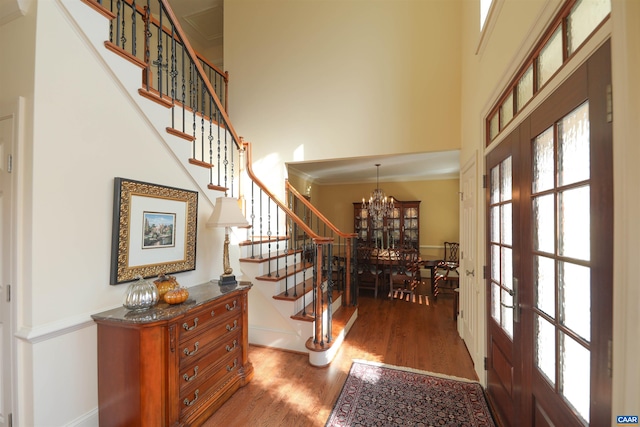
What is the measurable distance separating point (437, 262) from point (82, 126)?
5395mm

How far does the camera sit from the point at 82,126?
1.64 metres

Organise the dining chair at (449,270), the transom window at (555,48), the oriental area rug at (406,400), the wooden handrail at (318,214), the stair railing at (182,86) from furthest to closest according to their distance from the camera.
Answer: the dining chair at (449,270) → the wooden handrail at (318,214) → the stair railing at (182,86) → the oriental area rug at (406,400) → the transom window at (555,48)

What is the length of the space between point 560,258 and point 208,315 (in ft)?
7.05

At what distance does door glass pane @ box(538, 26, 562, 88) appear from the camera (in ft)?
4.01

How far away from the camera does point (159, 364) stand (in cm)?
159

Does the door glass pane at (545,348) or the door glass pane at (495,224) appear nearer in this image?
the door glass pane at (545,348)

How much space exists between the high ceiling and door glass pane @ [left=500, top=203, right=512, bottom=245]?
219 cm

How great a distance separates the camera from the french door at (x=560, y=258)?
896 millimetres

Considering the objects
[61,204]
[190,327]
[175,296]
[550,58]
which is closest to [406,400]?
[190,327]

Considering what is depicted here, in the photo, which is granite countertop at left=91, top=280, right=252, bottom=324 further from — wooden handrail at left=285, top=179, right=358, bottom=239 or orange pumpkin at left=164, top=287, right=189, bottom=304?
wooden handrail at left=285, top=179, right=358, bottom=239

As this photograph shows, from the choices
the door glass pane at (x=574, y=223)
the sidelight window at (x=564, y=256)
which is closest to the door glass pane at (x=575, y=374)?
the sidelight window at (x=564, y=256)

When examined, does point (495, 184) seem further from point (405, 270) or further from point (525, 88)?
point (405, 270)

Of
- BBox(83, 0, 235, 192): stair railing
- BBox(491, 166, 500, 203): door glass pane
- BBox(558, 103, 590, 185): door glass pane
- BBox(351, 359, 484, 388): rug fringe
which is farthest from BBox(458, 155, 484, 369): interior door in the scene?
BBox(83, 0, 235, 192): stair railing

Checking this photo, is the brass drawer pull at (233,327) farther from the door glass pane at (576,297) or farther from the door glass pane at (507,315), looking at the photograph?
the door glass pane at (576,297)
